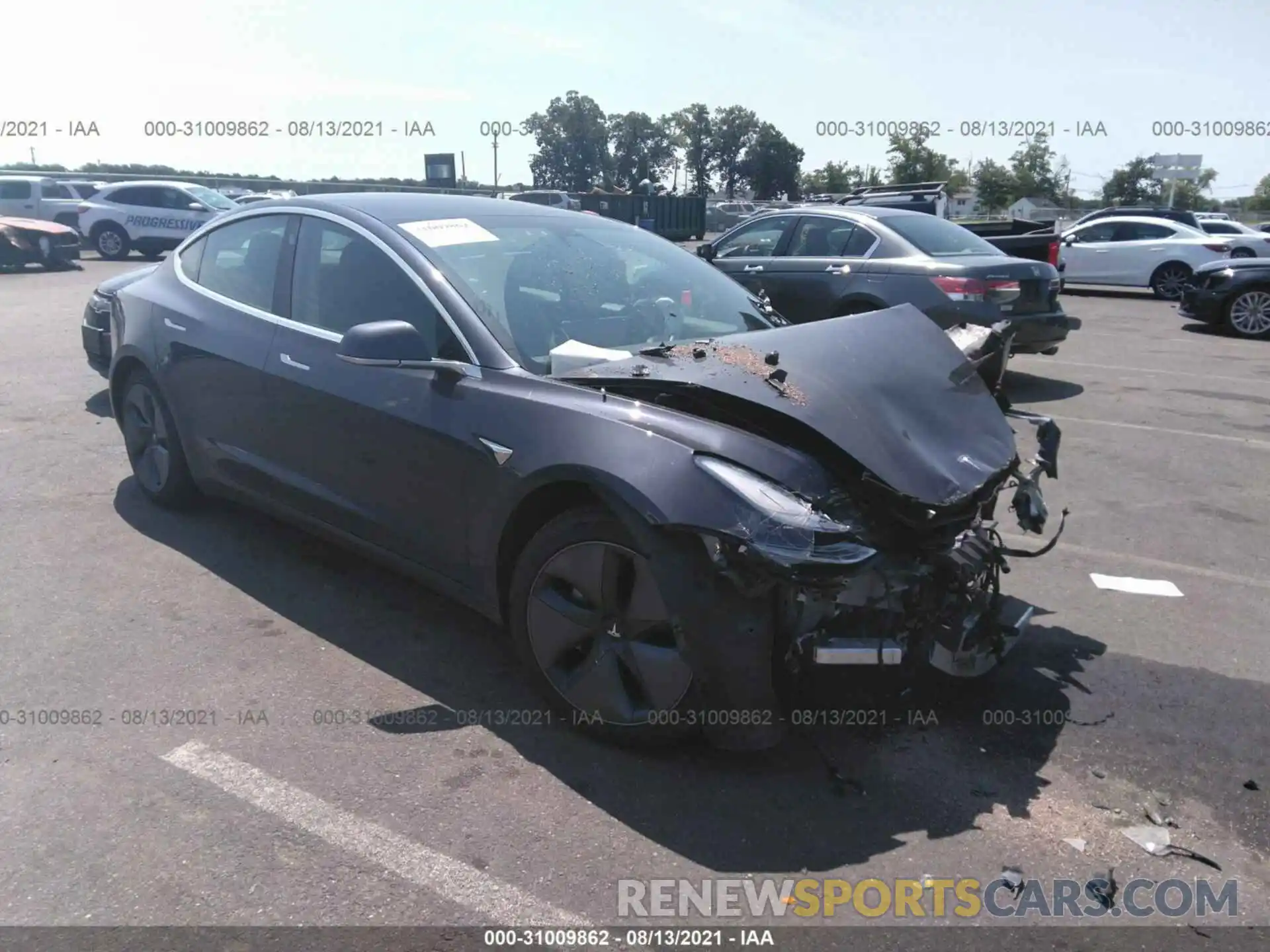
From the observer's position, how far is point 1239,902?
2.68 metres

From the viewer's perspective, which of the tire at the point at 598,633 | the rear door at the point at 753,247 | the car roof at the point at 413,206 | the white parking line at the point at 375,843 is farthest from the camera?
the rear door at the point at 753,247

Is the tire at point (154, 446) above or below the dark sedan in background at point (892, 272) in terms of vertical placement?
below

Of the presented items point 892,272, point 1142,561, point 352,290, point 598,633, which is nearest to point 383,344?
point 352,290

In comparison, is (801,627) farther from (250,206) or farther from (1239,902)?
(250,206)

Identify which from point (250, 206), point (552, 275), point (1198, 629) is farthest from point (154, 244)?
point (1198, 629)

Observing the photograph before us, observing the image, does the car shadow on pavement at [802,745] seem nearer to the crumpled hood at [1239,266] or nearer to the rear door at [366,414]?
the rear door at [366,414]

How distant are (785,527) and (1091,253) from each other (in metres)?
19.8

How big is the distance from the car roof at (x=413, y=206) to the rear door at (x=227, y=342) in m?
A: 0.26

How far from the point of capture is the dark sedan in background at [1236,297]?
13961 millimetres

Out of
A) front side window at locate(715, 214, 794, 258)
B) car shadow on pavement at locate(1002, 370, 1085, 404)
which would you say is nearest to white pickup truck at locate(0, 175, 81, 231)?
front side window at locate(715, 214, 794, 258)

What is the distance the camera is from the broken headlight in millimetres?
2809

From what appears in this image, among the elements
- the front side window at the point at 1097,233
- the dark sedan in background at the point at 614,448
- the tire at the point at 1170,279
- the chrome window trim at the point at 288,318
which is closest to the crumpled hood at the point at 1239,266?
the tire at the point at 1170,279

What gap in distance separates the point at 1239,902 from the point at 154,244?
2598cm

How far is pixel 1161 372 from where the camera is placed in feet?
35.9
